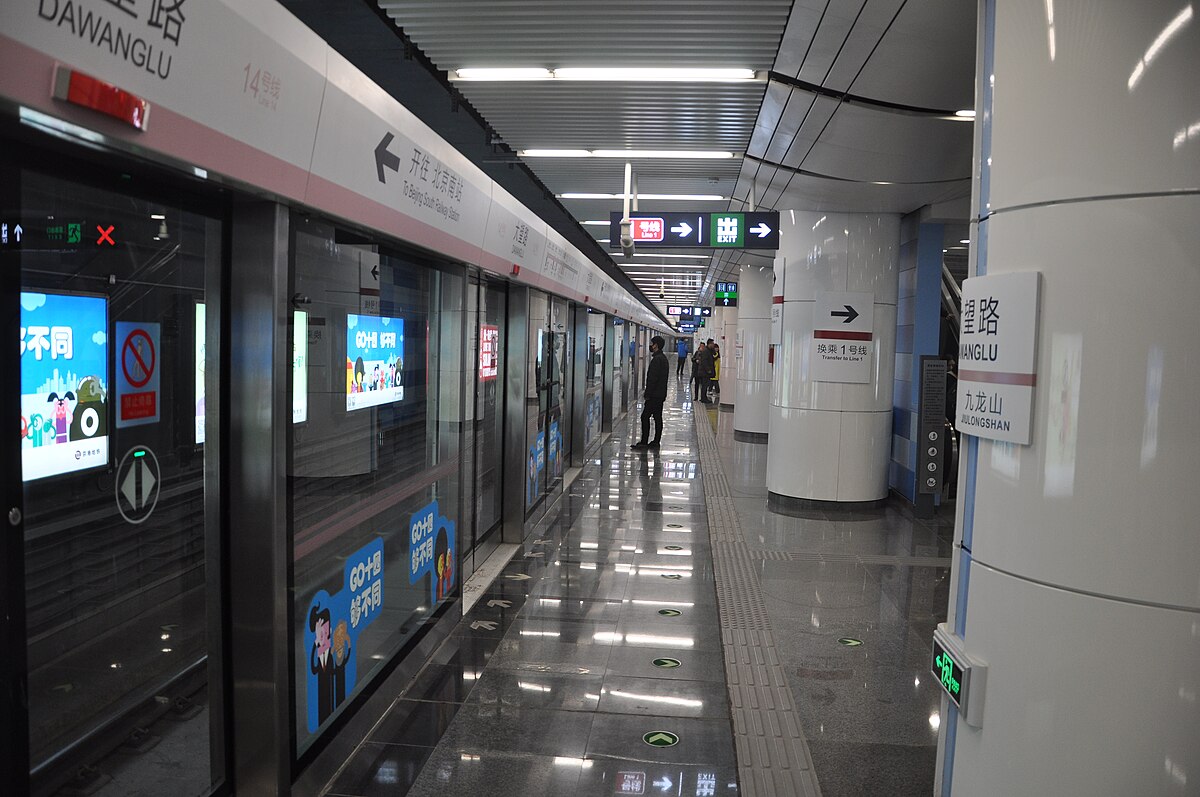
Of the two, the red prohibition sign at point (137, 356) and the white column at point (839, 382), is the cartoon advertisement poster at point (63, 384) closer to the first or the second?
the red prohibition sign at point (137, 356)

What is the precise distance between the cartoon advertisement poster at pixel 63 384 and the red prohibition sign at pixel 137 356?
0.07m

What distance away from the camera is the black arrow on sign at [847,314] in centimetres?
855

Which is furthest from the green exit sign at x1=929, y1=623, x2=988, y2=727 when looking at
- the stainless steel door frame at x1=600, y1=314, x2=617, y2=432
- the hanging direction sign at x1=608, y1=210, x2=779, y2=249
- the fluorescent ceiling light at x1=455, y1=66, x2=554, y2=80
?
the stainless steel door frame at x1=600, y1=314, x2=617, y2=432

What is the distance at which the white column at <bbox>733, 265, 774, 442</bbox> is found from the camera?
16031mm

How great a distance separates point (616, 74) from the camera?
5.26 meters

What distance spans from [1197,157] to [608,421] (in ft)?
47.1

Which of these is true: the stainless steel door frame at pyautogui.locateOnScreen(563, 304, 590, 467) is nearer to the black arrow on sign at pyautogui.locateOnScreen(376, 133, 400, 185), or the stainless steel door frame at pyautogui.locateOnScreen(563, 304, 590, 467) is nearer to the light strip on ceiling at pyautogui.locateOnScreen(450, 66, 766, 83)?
the light strip on ceiling at pyautogui.locateOnScreen(450, 66, 766, 83)

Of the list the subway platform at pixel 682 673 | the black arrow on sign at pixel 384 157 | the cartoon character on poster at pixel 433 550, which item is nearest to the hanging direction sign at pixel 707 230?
the subway platform at pixel 682 673

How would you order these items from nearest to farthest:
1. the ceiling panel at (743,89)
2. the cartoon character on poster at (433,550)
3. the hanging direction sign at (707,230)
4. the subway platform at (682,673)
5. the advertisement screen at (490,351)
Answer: the subway platform at (682,673), the ceiling panel at (743,89), the cartoon character on poster at (433,550), the advertisement screen at (490,351), the hanging direction sign at (707,230)

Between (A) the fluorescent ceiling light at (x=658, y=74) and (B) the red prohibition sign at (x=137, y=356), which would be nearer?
(B) the red prohibition sign at (x=137, y=356)

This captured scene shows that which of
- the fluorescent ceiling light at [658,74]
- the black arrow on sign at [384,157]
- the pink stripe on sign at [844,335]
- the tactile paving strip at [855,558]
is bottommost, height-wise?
the tactile paving strip at [855,558]

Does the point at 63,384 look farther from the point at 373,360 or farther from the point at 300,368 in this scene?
the point at 373,360

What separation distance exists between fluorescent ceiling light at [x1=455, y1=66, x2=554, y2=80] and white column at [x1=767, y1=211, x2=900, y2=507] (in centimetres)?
427

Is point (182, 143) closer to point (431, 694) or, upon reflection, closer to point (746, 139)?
point (431, 694)
